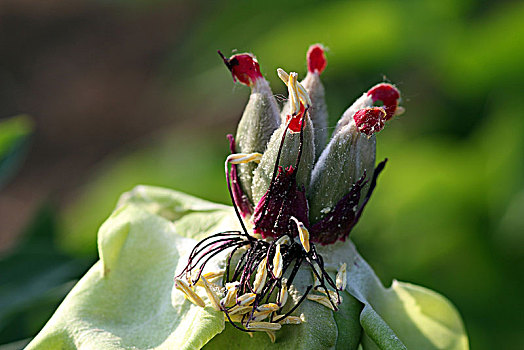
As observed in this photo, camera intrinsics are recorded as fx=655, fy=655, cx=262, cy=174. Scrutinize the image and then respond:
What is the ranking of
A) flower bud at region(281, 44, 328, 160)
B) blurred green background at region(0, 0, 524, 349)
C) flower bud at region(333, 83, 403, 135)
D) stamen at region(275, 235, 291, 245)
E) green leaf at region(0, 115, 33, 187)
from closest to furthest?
1. stamen at region(275, 235, 291, 245)
2. flower bud at region(333, 83, 403, 135)
3. flower bud at region(281, 44, 328, 160)
4. green leaf at region(0, 115, 33, 187)
5. blurred green background at region(0, 0, 524, 349)

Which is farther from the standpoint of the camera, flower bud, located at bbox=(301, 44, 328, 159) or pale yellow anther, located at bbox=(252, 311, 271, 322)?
flower bud, located at bbox=(301, 44, 328, 159)

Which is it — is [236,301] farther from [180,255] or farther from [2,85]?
[2,85]

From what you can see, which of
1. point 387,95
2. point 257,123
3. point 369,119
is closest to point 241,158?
point 257,123

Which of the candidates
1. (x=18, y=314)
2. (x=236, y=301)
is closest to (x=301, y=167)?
(x=236, y=301)

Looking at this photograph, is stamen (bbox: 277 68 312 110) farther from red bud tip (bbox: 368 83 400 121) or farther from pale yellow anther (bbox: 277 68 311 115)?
red bud tip (bbox: 368 83 400 121)

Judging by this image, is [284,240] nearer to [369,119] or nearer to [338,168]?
[338,168]

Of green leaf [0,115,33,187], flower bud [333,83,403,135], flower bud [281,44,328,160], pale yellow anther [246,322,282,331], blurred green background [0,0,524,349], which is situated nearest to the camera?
pale yellow anther [246,322,282,331]

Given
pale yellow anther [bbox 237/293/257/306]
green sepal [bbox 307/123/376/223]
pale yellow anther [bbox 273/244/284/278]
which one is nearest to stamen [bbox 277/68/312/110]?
green sepal [bbox 307/123/376/223]
